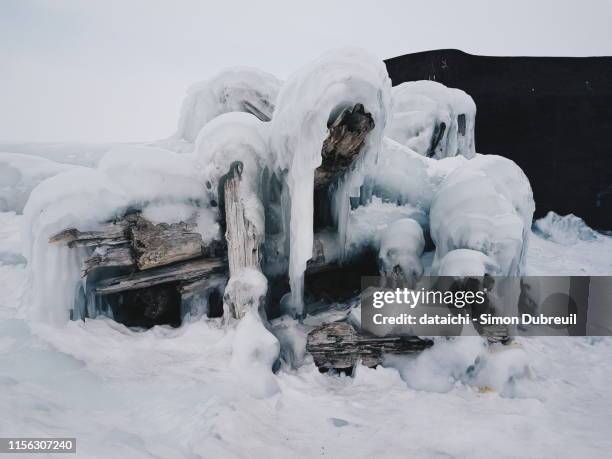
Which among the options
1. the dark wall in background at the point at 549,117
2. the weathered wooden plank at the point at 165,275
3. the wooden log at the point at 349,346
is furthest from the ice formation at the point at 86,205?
the dark wall in background at the point at 549,117

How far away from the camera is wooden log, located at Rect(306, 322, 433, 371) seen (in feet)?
9.23

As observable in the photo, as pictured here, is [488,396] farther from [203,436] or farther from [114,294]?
[114,294]

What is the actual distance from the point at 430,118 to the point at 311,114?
3.83m

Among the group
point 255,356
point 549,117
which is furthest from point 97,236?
point 549,117

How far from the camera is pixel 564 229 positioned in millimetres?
7785

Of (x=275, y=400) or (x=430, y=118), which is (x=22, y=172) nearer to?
(x=275, y=400)

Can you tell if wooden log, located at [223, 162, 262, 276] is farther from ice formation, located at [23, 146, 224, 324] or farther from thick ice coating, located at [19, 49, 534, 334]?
ice formation, located at [23, 146, 224, 324]

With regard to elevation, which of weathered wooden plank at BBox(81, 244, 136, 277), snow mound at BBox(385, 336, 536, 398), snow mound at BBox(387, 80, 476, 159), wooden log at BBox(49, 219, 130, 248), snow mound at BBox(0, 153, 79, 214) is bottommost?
snow mound at BBox(385, 336, 536, 398)

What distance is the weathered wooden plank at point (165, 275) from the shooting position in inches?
113

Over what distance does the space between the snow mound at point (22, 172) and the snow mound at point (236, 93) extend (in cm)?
173

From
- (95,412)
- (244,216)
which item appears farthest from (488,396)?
(95,412)

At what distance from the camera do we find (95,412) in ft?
6.12

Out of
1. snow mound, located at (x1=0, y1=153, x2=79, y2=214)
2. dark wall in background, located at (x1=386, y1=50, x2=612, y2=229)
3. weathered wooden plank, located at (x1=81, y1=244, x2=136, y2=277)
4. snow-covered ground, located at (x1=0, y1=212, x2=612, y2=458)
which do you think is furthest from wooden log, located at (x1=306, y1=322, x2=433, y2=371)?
dark wall in background, located at (x1=386, y1=50, x2=612, y2=229)

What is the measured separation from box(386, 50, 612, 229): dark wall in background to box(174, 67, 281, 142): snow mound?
4.81 metres
